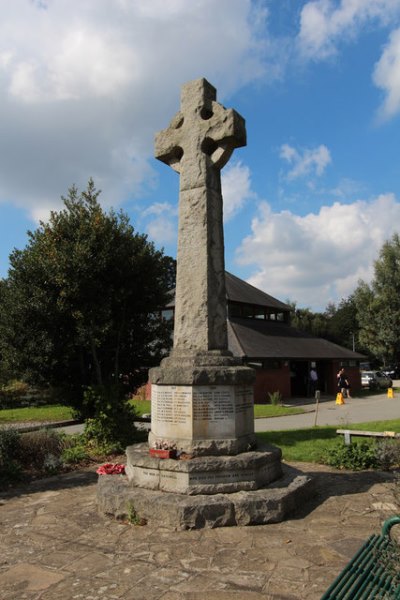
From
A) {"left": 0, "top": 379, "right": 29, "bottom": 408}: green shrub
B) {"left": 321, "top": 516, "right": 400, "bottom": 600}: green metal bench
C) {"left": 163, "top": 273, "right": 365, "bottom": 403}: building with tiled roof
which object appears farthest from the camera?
{"left": 163, "top": 273, "right": 365, "bottom": 403}: building with tiled roof

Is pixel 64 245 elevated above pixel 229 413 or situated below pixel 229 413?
above

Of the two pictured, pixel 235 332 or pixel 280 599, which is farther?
pixel 235 332

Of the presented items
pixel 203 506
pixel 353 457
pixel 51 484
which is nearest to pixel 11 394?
pixel 51 484

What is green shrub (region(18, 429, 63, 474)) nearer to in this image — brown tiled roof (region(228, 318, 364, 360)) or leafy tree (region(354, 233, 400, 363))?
brown tiled roof (region(228, 318, 364, 360))

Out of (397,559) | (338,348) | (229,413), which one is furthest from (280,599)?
(338,348)

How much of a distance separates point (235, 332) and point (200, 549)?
72.3ft

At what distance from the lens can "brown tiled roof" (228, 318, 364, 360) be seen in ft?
83.2

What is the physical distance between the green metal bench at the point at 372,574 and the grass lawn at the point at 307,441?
5624mm

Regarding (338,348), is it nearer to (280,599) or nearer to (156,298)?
(156,298)

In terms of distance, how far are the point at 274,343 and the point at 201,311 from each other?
23.1 m

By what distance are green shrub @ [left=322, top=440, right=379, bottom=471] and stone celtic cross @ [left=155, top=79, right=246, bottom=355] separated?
353 centimetres

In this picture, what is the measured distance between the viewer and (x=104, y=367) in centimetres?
1166

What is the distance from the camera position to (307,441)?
10.9 meters

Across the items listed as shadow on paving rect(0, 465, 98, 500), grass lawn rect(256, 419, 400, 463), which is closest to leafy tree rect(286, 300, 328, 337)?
grass lawn rect(256, 419, 400, 463)
